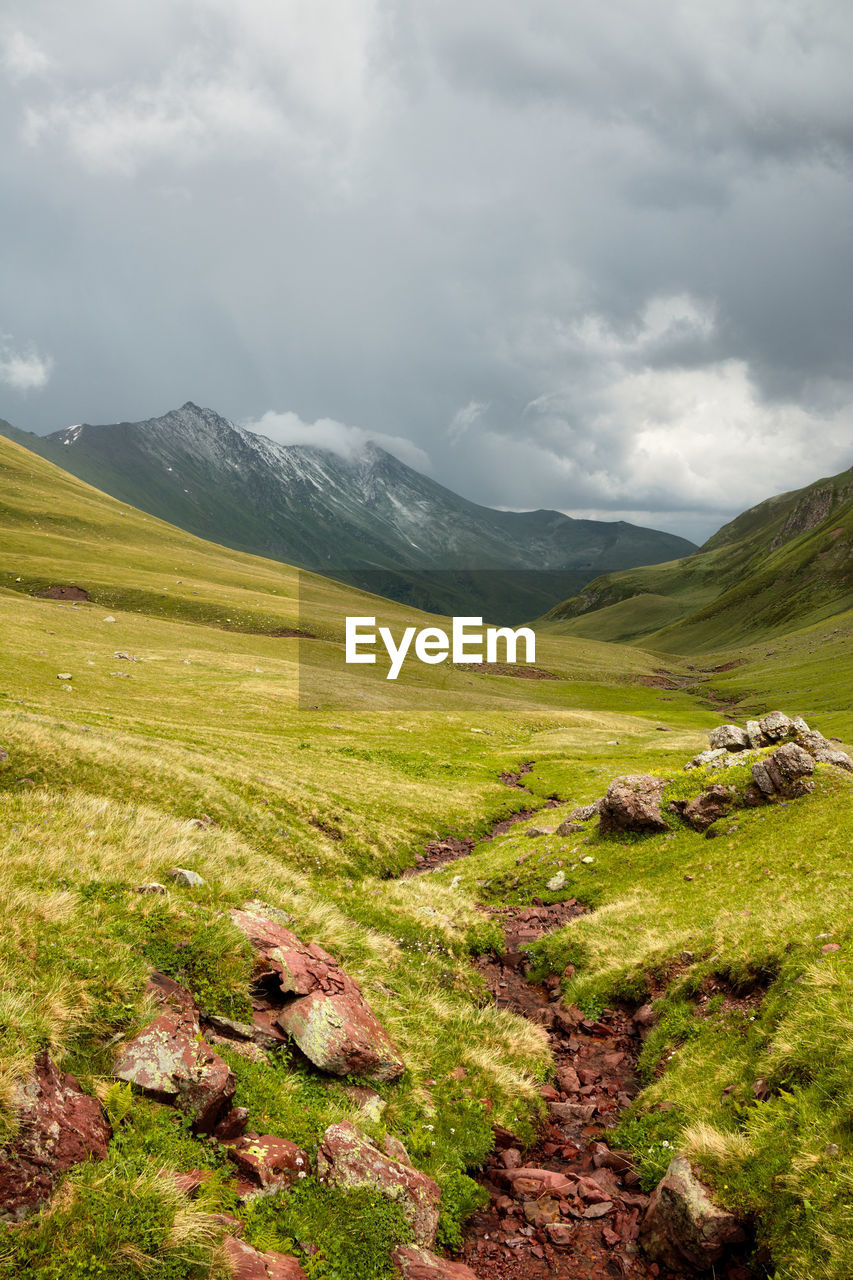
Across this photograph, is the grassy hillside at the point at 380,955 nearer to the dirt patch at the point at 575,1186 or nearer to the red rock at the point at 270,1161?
the red rock at the point at 270,1161

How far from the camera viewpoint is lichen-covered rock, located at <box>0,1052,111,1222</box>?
5.73 m

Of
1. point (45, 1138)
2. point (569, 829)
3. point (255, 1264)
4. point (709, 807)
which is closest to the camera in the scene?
point (45, 1138)

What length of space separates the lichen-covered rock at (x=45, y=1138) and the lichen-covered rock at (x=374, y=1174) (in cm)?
319

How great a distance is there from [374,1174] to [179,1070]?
3301mm

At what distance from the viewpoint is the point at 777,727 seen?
97.1ft

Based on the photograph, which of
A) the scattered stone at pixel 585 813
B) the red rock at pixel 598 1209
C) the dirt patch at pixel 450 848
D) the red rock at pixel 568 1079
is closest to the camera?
the red rock at pixel 598 1209

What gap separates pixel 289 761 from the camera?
1535 inches

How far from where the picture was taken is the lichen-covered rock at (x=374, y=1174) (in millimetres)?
8195

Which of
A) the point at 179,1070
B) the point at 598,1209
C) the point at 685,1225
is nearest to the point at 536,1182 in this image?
the point at 598,1209

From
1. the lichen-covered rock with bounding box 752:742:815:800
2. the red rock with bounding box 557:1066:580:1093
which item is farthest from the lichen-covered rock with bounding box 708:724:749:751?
the red rock with bounding box 557:1066:580:1093

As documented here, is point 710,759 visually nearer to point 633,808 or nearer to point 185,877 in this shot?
point 633,808

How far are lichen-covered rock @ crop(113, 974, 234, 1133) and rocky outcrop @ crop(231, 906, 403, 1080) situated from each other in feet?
6.65

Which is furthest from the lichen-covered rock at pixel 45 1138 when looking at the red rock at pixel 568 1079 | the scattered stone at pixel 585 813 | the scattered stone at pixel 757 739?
the scattered stone at pixel 757 739

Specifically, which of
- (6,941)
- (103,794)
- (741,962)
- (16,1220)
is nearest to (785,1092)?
(741,962)
